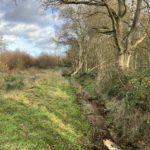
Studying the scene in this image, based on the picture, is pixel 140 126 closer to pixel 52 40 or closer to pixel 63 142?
pixel 63 142

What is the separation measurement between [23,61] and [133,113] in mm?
36454

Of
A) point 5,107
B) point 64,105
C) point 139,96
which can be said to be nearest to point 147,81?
point 139,96

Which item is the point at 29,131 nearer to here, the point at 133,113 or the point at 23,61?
the point at 133,113

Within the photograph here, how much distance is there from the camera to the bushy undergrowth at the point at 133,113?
43.3 feet

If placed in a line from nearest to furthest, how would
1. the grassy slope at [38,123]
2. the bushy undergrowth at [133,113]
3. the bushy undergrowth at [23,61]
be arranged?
the grassy slope at [38,123]
the bushy undergrowth at [133,113]
the bushy undergrowth at [23,61]

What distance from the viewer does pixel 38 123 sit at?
551 inches

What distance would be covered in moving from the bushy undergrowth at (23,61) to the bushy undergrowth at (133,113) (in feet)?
53.0

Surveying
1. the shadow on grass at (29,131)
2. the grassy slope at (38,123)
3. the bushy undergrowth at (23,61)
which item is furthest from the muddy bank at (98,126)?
the bushy undergrowth at (23,61)

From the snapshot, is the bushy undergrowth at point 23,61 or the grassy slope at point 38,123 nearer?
the grassy slope at point 38,123

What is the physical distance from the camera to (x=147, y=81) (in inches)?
657


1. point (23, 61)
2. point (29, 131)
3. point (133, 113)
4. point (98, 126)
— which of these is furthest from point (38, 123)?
point (23, 61)

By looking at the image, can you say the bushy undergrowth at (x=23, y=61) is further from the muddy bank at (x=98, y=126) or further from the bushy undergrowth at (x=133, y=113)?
the bushy undergrowth at (x=133, y=113)

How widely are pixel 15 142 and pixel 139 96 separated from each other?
5740 mm

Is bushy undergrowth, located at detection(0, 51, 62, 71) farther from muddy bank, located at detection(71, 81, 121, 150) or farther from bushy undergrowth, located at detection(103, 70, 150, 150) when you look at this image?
bushy undergrowth, located at detection(103, 70, 150, 150)
